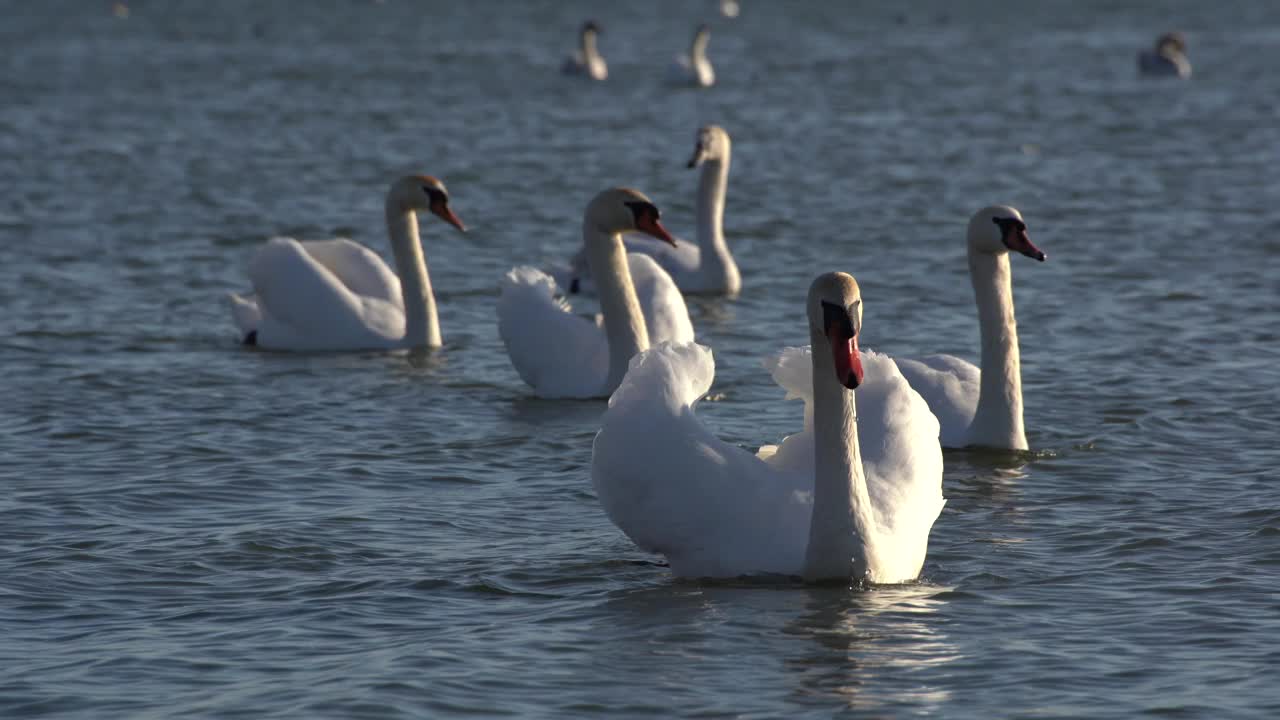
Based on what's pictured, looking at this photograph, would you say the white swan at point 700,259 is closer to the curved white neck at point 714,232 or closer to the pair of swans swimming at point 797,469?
the curved white neck at point 714,232

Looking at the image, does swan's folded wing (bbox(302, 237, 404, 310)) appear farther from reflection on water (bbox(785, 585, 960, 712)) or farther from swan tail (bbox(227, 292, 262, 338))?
reflection on water (bbox(785, 585, 960, 712))

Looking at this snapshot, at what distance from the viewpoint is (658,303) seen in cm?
1366

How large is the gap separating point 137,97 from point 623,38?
995 inches

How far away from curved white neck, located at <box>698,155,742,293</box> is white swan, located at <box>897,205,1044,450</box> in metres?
6.34

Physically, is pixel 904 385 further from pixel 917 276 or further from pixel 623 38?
pixel 623 38

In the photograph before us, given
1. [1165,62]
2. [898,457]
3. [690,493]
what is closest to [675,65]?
[1165,62]

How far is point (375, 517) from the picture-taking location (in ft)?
33.4

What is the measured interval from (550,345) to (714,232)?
513cm

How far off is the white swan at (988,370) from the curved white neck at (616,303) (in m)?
2.19

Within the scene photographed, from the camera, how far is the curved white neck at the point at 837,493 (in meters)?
8.34

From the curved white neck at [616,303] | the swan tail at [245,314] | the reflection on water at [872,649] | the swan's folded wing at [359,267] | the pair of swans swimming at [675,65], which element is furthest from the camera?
the pair of swans swimming at [675,65]

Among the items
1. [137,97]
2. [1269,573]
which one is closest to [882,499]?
[1269,573]

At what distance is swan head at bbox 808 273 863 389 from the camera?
8.15 m

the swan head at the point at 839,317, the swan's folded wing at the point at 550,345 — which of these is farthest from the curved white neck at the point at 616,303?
the swan head at the point at 839,317
